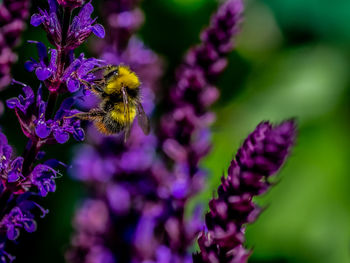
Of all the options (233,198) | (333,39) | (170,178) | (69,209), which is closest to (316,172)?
(333,39)

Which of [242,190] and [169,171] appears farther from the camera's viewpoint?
[169,171]

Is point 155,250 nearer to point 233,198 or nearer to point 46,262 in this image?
point 233,198

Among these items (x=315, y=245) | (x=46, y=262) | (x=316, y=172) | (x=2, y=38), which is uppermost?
(x=2, y=38)

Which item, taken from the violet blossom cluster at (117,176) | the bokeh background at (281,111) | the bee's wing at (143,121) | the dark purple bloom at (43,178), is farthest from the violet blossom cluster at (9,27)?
the bokeh background at (281,111)

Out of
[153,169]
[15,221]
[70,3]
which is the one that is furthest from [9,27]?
[153,169]

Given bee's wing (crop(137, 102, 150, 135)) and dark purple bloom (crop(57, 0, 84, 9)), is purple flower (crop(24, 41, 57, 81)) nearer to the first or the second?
dark purple bloom (crop(57, 0, 84, 9))

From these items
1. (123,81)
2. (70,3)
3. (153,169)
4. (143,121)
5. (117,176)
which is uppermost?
(70,3)

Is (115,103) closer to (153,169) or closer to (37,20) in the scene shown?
(153,169)

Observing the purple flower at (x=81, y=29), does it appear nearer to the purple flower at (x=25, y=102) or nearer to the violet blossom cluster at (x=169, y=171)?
the purple flower at (x=25, y=102)
